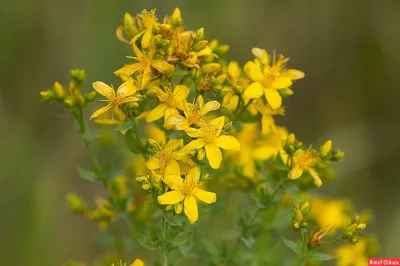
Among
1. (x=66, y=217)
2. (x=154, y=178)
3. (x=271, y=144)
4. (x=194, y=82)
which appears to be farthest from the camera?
(x=66, y=217)

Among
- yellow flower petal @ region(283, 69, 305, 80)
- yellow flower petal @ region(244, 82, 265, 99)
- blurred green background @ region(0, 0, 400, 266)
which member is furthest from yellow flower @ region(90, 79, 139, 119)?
blurred green background @ region(0, 0, 400, 266)

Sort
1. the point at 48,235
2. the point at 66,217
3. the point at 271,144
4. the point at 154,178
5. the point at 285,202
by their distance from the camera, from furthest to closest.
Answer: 1. the point at 66,217
2. the point at 48,235
3. the point at 285,202
4. the point at 271,144
5. the point at 154,178

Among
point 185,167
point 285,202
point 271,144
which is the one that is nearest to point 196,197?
point 185,167

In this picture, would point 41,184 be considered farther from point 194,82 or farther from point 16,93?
point 194,82

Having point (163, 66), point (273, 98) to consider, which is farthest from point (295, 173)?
point (163, 66)

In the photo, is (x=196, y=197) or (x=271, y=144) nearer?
(x=196, y=197)

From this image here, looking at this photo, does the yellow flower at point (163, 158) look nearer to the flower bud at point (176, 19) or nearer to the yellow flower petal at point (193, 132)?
the yellow flower petal at point (193, 132)

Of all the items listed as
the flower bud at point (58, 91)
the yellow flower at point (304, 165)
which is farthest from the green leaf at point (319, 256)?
the flower bud at point (58, 91)
